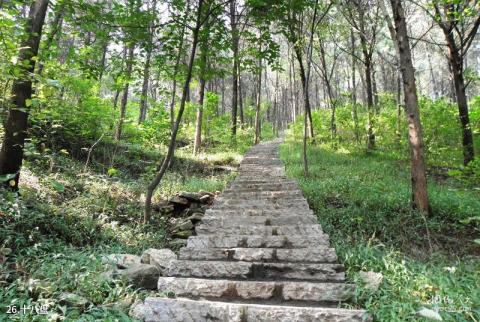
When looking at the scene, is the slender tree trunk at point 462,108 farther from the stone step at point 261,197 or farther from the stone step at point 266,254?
the stone step at point 266,254

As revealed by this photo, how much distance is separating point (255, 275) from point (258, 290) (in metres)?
0.37

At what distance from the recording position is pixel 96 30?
541 centimetres

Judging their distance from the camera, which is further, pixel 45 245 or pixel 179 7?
pixel 179 7

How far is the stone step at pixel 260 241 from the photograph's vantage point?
421 cm

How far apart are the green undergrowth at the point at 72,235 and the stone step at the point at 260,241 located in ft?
3.76

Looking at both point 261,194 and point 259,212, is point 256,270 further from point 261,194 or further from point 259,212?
point 261,194

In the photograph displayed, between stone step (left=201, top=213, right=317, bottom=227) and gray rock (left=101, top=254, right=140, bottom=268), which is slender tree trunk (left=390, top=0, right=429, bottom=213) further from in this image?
gray rock (left=101, top=254, right=140, bottom=268)

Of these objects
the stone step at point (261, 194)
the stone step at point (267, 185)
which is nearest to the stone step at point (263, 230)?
the stone step at point (261, 194)

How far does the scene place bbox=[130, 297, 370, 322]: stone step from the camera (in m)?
2.77

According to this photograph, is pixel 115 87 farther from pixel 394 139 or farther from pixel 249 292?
pixel 394 139

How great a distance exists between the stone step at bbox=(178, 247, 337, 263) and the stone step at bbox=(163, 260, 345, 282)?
196 mm

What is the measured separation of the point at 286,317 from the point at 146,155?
29.1ft

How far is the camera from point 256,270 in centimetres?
365

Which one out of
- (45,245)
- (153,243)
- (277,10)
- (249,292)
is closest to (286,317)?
(249,292)
